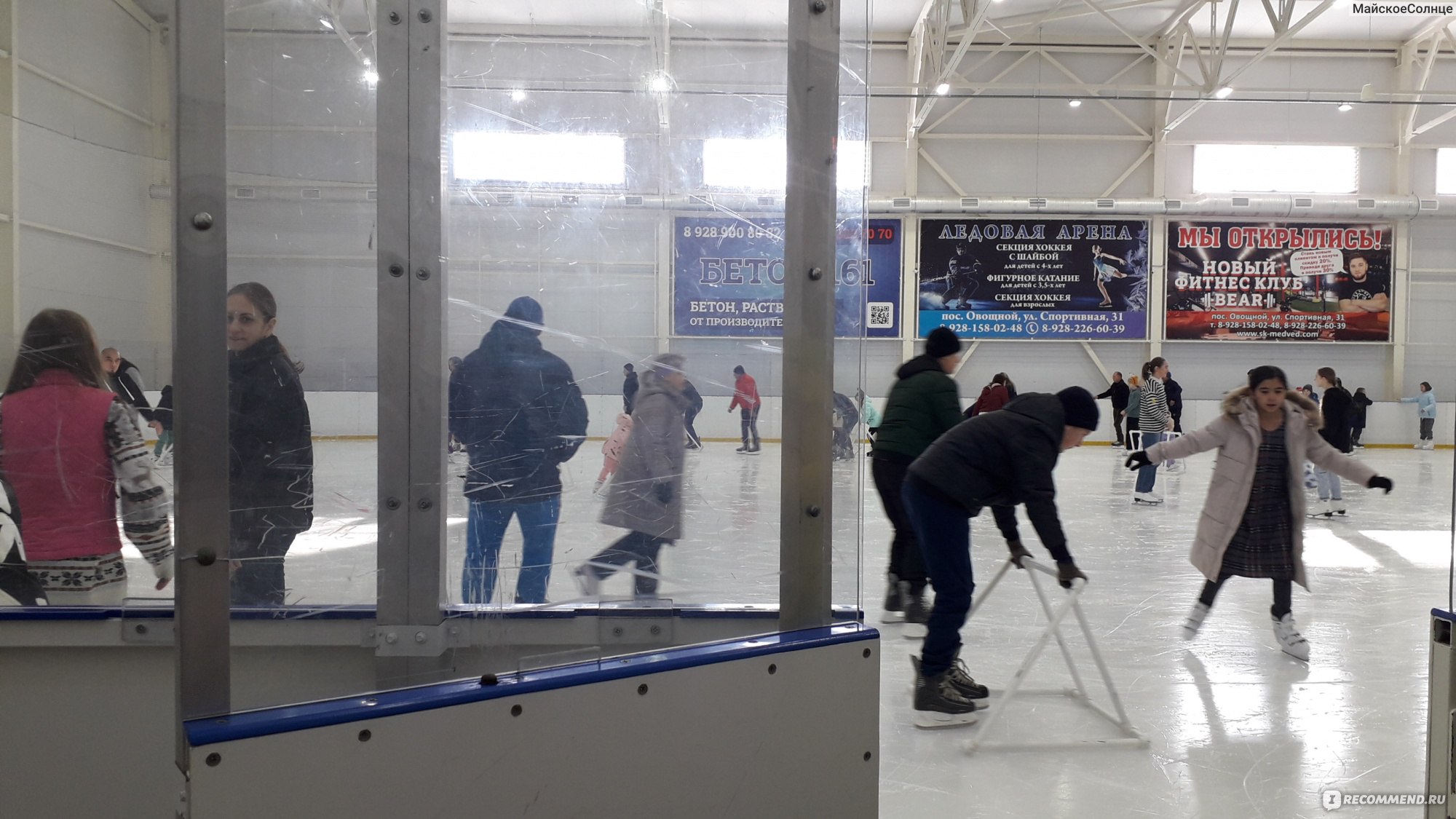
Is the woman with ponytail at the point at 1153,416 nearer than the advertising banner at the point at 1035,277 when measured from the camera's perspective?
Yes

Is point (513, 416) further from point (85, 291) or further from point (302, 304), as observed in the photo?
point (85, 291)

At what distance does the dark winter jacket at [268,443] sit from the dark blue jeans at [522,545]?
0.26 metres

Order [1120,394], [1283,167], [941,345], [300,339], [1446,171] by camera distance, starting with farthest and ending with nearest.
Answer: [1283,167], [1446,171], [1120,394], [941,345], [300,339]

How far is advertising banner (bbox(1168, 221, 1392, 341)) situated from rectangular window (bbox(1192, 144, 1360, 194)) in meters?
0.73

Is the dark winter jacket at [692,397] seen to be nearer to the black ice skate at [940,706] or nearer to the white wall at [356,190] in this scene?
the white wall at [356,190]

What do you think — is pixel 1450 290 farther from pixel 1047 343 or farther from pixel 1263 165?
pixel 1047 343

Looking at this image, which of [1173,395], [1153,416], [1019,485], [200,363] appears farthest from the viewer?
[1173,395]

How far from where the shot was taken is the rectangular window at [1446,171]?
55.3 ft

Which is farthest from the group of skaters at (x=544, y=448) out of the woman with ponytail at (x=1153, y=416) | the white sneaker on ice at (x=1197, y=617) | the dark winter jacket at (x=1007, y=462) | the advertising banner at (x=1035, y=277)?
the advertising banner at (x=1035, y=277)

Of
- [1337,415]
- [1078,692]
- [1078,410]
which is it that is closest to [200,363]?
[1078,410]

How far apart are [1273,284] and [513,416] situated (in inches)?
738

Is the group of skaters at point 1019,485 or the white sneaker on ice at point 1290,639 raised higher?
the group of skaters at point 1019,485

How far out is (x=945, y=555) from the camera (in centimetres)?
296

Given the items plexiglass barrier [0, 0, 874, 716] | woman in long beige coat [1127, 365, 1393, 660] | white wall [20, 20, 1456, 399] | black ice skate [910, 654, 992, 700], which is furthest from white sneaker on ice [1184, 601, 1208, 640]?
white wall [20, 20, 1456, 399]
